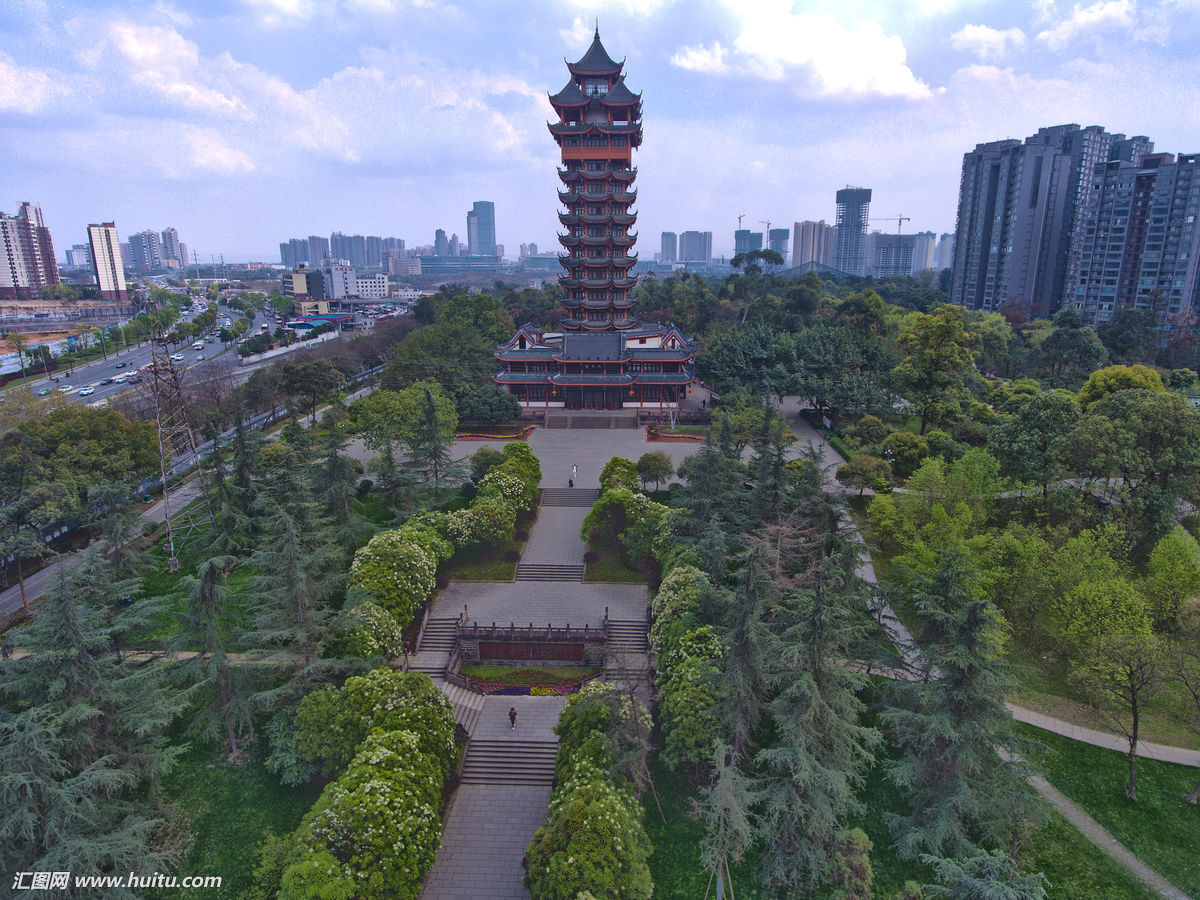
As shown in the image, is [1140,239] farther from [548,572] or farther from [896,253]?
[896,253]

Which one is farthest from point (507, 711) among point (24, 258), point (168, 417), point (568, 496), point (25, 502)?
point (24, 258)

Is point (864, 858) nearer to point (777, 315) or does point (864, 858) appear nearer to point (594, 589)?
point (594, 589)

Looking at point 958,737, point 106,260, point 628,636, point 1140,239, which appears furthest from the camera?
point 106,260

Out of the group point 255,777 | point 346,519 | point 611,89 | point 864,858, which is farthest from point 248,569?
point 611,89

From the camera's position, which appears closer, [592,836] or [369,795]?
[592,836]

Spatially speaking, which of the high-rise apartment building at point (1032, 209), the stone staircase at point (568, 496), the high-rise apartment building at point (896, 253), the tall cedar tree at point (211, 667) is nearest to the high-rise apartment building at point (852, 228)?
the high-rise apartment building at point (896, 253)

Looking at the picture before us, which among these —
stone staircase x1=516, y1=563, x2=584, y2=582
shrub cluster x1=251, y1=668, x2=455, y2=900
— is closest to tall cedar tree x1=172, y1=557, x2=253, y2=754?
shrub cluster x1=251, y1=668, x2=455, y2=900
